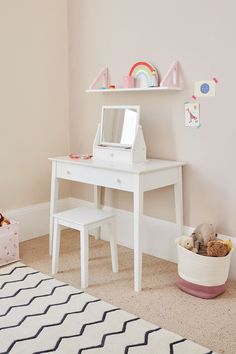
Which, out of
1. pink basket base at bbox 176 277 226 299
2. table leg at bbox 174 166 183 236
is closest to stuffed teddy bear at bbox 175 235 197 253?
pink basket base at bbox 176 277 226 299

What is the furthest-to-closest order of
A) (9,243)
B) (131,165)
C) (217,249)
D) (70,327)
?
(9,243) < (131,165) < (217,249) < (70,327)

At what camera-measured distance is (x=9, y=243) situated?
261cm

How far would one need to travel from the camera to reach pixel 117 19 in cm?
275

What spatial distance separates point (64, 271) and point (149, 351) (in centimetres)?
96

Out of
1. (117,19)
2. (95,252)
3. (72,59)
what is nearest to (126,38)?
(117,19)

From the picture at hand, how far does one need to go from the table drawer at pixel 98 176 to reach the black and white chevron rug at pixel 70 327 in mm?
623

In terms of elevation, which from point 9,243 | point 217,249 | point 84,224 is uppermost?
point 84,224

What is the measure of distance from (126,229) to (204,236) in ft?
2.61

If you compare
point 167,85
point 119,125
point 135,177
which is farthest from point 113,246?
point 167,85

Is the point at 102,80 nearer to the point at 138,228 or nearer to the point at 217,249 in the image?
the point at 138,228

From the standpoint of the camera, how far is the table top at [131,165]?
2.23m

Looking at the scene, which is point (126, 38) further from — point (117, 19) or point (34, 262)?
point (34, 262)

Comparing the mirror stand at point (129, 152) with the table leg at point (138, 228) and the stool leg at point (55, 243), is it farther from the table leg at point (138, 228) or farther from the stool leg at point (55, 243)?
the stool leg at point (55, 243)

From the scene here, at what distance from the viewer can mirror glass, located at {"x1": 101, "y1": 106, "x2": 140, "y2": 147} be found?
251 cm
